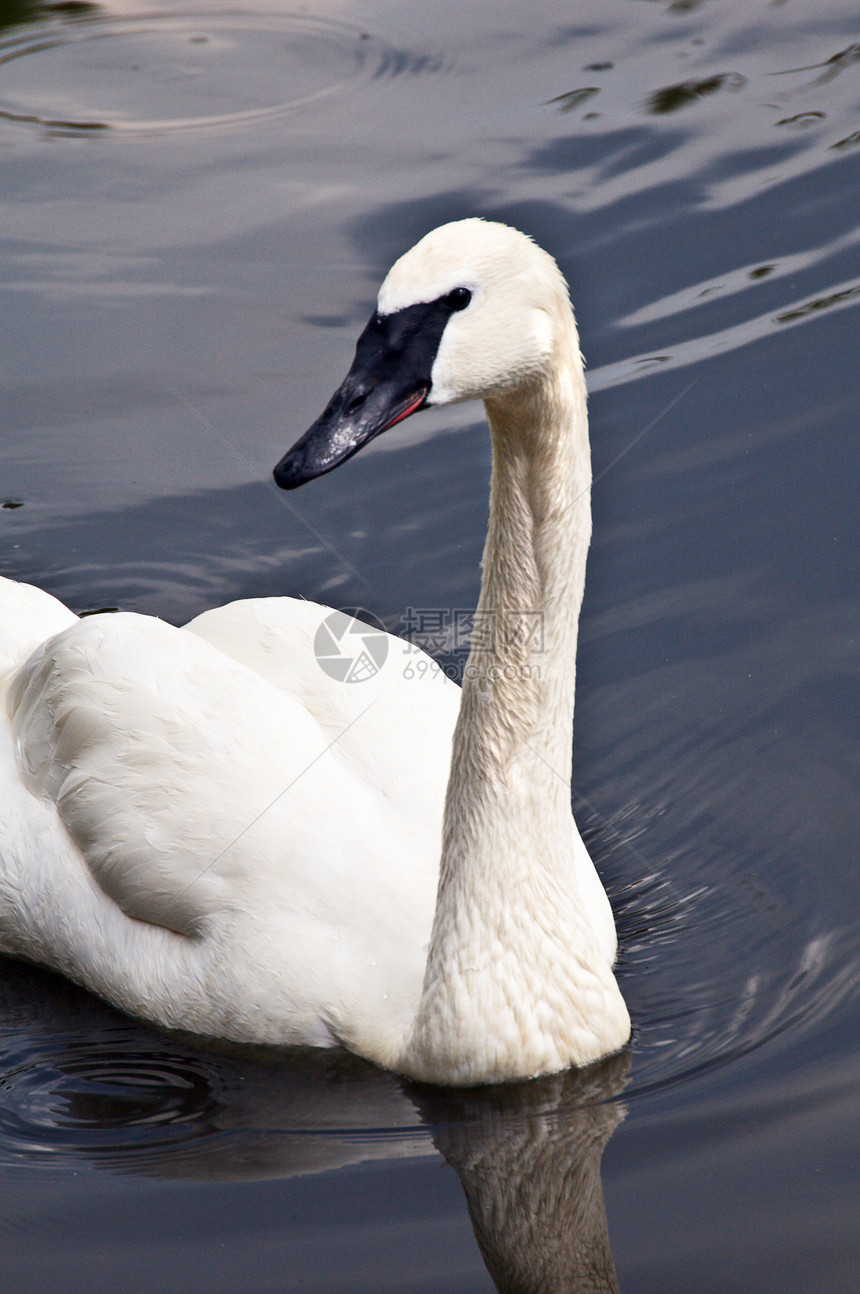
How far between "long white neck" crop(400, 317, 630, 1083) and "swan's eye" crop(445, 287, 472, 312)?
0.57m

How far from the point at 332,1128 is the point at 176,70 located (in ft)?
31.3

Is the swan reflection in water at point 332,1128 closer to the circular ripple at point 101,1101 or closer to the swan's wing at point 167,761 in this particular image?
the circular ripple at point 101,1101

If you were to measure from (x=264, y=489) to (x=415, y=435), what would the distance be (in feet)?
2.70

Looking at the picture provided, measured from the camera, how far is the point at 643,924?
17.6ft

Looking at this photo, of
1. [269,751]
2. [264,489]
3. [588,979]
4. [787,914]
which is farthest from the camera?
[264,489]

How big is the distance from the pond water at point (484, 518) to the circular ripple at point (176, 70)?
0.13 ft

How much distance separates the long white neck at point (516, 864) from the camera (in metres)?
4.18

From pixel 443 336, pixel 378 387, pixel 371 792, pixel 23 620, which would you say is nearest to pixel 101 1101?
pixel 371 792

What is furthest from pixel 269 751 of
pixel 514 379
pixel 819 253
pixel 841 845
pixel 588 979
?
pixel 819 253

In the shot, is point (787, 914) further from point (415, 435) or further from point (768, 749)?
point (415, 435)

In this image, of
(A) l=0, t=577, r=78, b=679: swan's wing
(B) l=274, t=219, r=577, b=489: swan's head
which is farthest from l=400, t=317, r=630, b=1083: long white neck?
(A) l=0, t=577, r=78, b=679: swan's wing

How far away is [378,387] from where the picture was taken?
3.68m

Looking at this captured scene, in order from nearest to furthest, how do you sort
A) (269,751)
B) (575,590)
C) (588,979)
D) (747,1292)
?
1. (747,1292)
2. (575,590)
3. (588,979)
4. (269,751)

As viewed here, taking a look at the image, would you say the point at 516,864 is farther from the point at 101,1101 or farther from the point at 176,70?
the point at 176,70
